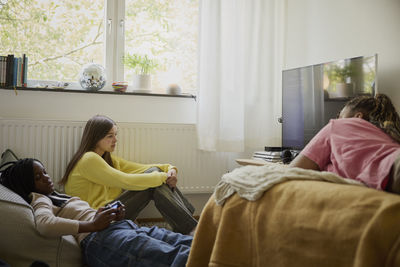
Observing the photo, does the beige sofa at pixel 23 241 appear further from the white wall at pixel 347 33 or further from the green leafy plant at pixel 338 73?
the white wall at pixel 347 33

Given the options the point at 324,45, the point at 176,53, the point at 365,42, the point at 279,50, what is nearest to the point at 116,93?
the point at 176,53

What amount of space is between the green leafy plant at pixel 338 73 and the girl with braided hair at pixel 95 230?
1.49m

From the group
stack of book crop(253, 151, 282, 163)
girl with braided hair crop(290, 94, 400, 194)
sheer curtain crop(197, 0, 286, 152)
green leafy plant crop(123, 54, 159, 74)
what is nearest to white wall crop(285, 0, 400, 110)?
sheer curtain crop(197, 0, 286, 152)

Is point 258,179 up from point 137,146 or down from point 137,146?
down

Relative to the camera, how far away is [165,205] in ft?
8.39

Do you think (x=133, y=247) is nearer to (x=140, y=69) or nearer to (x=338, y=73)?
(x=338, y=73)

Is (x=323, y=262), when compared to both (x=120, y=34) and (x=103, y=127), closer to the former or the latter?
(x=103, y=127)

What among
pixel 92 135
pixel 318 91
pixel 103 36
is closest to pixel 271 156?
pixel 318 91

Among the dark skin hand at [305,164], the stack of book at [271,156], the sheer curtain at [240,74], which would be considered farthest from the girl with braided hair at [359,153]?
the sheer curtain at [240,74]

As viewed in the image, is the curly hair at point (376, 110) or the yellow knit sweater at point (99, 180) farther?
the yellow knit sweater at point (99, 180)

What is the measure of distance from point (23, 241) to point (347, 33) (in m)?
2.34

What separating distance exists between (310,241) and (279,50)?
2.66m

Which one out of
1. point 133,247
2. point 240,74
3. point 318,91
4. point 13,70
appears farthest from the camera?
point 240,74

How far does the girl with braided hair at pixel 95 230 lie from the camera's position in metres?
1.63
